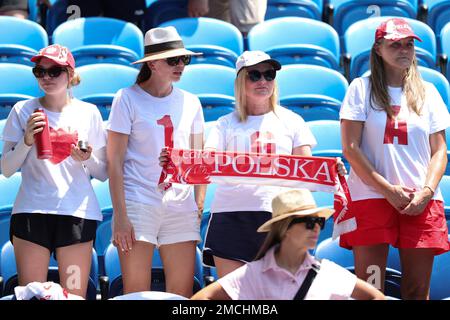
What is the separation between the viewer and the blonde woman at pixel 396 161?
5.31m

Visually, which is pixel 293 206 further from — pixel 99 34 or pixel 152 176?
pixel 99 34

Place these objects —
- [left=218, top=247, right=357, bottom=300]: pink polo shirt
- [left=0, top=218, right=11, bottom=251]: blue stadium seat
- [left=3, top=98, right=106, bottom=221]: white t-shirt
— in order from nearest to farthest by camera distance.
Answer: [left=218, top=247, right=357, bottom=300]: pink polo shirt < [left=3, top=98, right=106, bottom=221]: white t-shirt < [left=0, top=218, right=11, bottom=251]: blue stadium seat

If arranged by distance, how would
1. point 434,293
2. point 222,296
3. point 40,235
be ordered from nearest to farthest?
1. point 222,296
2. point 40,235
3. point 434,293

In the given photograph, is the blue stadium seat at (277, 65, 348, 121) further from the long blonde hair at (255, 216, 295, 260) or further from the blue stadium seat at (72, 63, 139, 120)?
the long blonde hair at (255, 216, 295, 260)

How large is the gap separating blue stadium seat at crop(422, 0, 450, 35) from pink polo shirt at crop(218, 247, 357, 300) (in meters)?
5.57

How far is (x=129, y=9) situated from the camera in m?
8.97

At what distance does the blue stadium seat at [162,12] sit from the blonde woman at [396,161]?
13.1 feet

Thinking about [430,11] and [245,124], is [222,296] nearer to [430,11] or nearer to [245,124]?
[245,124]

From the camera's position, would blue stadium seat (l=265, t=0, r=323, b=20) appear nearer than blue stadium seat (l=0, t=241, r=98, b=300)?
No

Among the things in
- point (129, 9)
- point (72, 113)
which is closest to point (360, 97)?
point (72, 113)

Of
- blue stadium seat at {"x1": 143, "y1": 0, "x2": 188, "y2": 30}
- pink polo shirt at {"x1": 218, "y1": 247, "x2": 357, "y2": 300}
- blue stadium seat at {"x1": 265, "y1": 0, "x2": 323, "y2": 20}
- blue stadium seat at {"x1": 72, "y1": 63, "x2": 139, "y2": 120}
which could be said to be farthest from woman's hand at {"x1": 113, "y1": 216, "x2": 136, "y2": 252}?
blue stadium seat at {"x1": 265, "y1": 0, "x2": 323, "y2": 20}

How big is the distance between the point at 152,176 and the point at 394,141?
1284 millimetres

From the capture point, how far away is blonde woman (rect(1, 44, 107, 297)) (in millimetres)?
5246

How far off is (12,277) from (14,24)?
11.2ft
